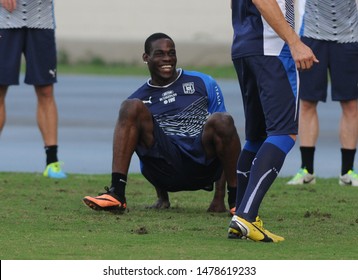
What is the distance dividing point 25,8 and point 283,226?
4398 millimetres

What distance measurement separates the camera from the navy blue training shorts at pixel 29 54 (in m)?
12.4

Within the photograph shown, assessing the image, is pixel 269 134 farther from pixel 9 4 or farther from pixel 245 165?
pixel 9 4

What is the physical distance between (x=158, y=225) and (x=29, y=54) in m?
4.04

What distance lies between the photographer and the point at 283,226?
9016 millimetres

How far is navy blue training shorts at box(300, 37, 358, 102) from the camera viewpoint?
1217cm

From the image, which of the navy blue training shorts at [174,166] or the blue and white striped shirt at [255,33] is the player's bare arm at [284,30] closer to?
the blue and white striped shirt at [255,33]

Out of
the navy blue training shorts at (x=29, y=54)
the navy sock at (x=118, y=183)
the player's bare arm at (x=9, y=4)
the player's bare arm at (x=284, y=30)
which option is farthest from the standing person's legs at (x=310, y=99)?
the player's bare arm at (x=284, y=30)

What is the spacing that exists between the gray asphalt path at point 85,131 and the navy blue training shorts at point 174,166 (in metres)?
3.50

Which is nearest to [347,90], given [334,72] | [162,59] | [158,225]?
[334,72]

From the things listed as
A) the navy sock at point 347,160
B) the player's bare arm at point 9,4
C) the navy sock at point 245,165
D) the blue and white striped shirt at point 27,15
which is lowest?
the navy sock at point 347,160

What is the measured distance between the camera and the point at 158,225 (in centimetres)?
896

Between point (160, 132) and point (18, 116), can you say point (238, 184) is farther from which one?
point (18, 116)

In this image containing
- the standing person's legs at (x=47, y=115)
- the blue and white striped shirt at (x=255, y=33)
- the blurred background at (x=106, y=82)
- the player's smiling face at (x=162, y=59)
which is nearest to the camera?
the blue and white striped shirt at (x=255, y=33)
